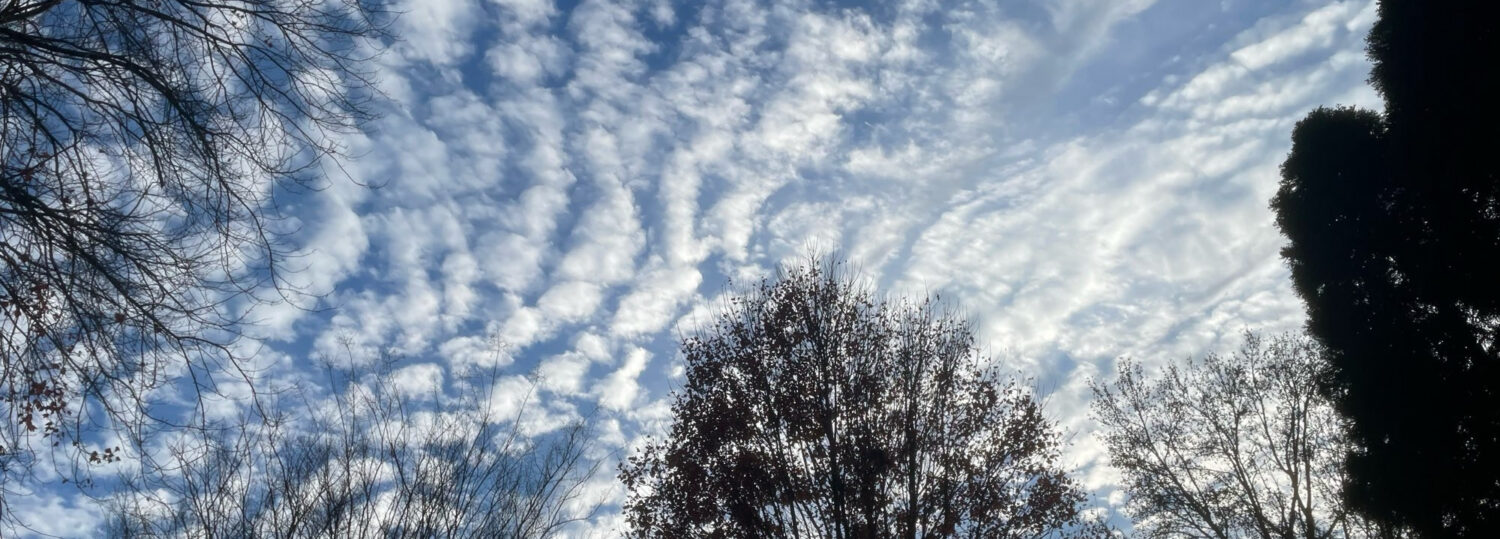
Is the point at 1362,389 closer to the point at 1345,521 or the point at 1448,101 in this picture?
the point at 1448,101

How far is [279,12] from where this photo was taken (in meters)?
5.16

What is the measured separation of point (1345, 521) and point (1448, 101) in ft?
31.1

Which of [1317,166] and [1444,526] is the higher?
[1317,166]

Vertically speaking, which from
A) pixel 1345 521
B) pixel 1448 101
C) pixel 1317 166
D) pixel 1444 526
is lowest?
pixel 1444 526

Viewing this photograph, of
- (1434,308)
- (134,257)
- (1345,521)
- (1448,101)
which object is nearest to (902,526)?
(134,257)

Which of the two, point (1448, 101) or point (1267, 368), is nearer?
point (1448, 101)

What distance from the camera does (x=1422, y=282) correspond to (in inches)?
428

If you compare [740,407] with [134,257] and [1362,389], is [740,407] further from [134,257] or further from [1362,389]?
[1362,389]

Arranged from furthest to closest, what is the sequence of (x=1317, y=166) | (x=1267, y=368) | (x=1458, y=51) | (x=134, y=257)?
(x=1267, y=368), (x=1317, y=166), (x=1458, y=51), (x=134, y=257)

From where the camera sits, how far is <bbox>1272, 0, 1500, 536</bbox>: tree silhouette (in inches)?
392

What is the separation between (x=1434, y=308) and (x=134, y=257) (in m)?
15.0

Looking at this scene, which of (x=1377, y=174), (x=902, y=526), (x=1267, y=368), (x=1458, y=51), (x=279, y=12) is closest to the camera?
(x=279, y=12)

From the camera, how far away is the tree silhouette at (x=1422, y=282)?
996 cm

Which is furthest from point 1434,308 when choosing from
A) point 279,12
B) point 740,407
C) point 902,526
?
point 279,12
